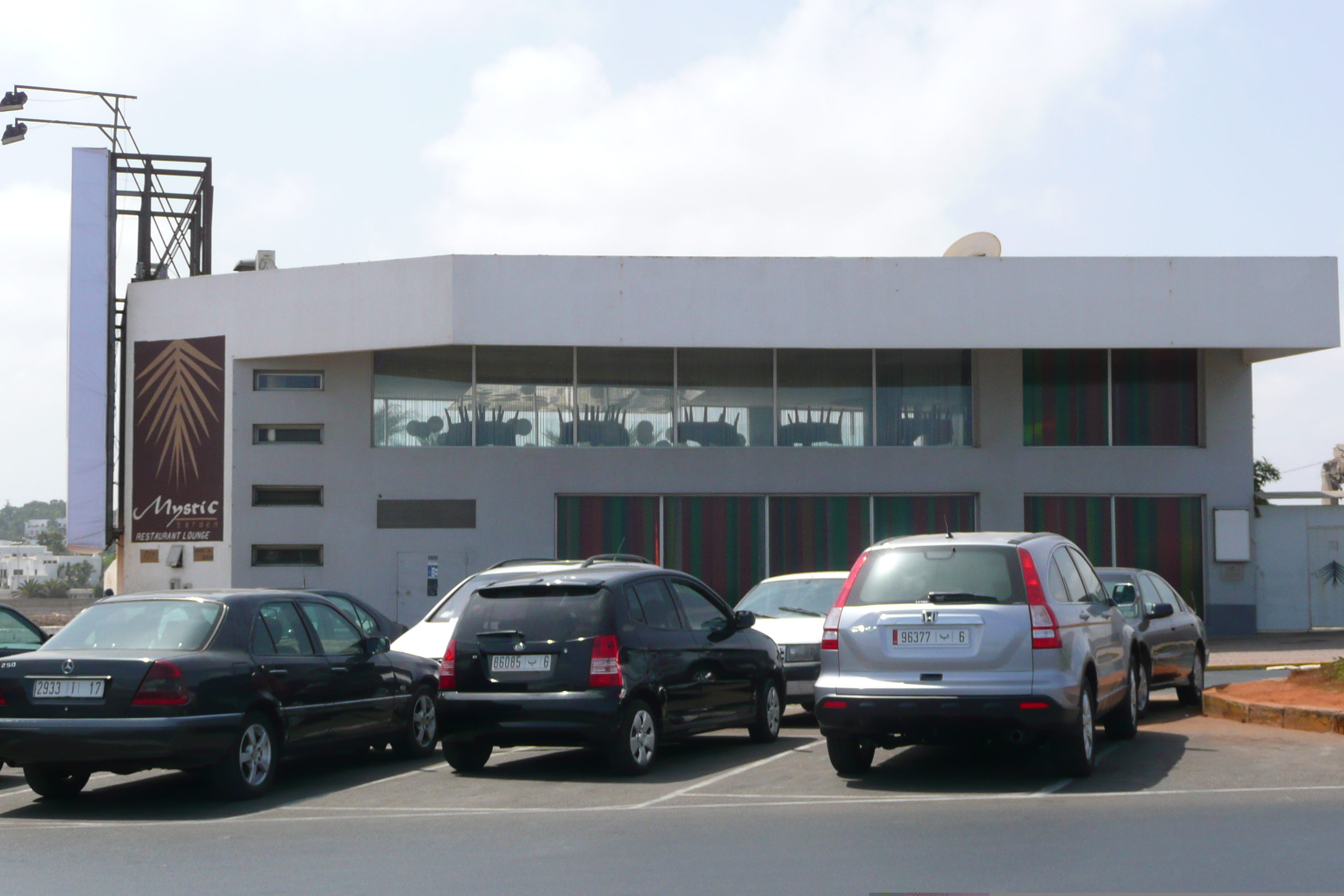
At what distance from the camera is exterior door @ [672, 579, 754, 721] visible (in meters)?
11.6

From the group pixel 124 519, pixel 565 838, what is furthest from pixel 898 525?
pixel 565 838

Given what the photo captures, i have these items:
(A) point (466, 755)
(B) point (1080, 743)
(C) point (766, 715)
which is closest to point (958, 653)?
(B) point (1080, 743)

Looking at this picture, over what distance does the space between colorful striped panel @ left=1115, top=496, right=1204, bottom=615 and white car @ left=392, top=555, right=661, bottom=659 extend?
13.3 meters

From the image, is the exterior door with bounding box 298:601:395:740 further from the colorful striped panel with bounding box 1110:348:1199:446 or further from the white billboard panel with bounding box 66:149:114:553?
the colorful striped panel with bounding box 1110:348:1199:446

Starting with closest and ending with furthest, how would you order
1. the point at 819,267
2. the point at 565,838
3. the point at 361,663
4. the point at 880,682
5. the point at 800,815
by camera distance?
the point at 565,838 < the point at 800,815 < the point at 880,682 < the point at 361,663 < the point at 819,267

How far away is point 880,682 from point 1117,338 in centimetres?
1613

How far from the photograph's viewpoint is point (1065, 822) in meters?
8.04

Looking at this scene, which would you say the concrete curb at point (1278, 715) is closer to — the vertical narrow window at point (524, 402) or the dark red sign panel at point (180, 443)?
the vertical narrow window at point (524, 402)

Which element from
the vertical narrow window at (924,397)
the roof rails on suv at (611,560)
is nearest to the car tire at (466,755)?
the roof rails on suv at (611,560)

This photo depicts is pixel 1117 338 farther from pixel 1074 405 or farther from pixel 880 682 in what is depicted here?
pixel 880 682

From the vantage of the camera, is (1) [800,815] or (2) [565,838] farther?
(1) [800,815]

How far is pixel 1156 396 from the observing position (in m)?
26.0

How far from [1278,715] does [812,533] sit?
529 inches

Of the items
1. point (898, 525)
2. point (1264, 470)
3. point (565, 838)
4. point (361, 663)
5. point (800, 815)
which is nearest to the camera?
point (565, 838)
